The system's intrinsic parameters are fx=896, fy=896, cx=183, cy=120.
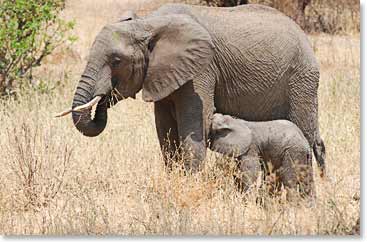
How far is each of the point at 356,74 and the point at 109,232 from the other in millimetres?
5618

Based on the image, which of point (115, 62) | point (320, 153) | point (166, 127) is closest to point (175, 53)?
point (115, 62)

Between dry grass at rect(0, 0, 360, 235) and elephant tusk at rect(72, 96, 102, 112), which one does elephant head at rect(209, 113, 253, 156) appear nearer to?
dry grass at rect(0, 0, 360, 235)

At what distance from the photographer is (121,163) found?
265 inches

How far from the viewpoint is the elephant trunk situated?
5.74 metres

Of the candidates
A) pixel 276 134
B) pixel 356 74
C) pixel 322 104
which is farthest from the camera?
pixel 356 74

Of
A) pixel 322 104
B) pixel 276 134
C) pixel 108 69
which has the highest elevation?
pixel 108 69

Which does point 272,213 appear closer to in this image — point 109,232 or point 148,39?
point 109,232

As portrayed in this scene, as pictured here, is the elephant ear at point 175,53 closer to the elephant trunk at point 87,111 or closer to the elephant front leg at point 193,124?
the elephant front leg at point 193,124

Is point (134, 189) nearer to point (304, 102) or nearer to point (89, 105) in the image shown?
point (89, 105)

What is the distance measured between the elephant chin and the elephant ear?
38cm

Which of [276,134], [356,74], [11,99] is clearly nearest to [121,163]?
[276,134]

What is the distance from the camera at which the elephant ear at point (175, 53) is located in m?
5.88

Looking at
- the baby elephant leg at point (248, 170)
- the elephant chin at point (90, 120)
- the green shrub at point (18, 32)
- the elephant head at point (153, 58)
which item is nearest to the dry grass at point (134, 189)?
the baby elephant leg at point (248, 170)

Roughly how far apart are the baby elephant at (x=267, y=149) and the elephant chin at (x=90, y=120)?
0.75m
